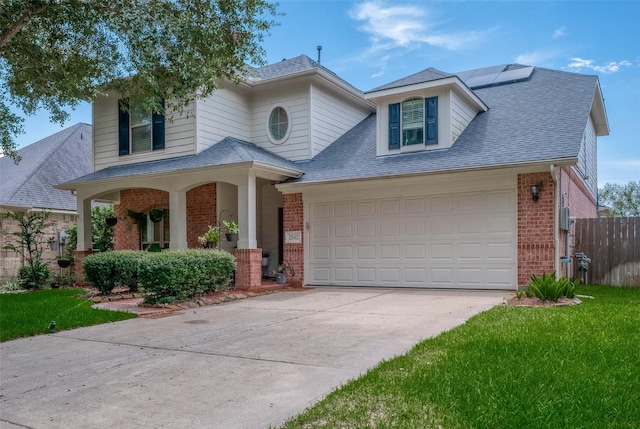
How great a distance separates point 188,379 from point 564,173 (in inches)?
405

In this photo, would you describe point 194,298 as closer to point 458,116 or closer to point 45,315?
point 45,315

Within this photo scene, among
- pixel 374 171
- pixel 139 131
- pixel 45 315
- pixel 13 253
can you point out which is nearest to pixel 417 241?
pixel 374 171

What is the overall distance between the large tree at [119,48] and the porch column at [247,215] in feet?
10.9

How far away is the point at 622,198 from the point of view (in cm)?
3212

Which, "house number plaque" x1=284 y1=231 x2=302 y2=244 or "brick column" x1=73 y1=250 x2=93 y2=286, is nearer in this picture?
"house number plaque" x1=284 y1=231 x2=302 y2=244

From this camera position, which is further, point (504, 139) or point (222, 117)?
point (222, 117)

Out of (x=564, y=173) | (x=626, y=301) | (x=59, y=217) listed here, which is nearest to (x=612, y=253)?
(x=564, y=173)

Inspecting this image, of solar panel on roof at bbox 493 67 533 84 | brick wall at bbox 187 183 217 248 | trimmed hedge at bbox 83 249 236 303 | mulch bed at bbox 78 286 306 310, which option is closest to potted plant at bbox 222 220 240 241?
trimmed hedge at bbox 83 249 236 303

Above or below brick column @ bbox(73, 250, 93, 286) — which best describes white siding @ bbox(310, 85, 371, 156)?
above

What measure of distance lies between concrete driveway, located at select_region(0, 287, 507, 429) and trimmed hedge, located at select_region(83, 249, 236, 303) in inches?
37.2

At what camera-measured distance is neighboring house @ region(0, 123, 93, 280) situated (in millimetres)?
15648

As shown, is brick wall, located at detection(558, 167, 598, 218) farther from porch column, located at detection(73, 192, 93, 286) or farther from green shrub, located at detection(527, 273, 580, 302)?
porch column, located at detection(73, 192, 93, 286)

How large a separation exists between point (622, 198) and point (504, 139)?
84.8ft

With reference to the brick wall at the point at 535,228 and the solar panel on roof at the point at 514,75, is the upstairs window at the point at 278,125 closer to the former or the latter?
the solar panel on roof at the point at 514,75
